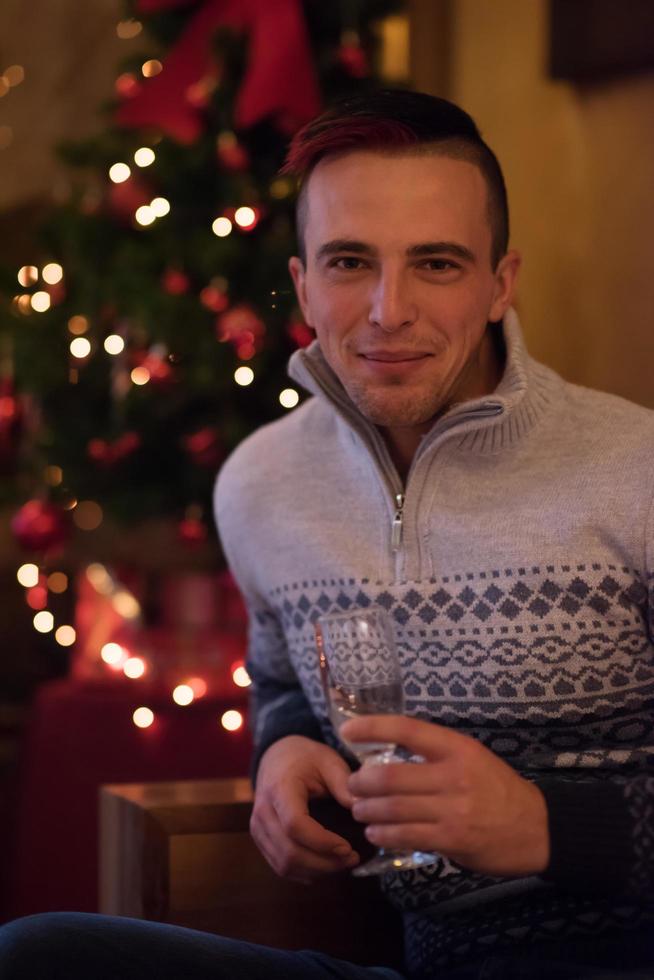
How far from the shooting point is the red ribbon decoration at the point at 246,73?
250cm

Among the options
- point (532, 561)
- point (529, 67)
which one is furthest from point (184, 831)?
point (529, 67)

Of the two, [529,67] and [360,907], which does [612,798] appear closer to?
[360,907]

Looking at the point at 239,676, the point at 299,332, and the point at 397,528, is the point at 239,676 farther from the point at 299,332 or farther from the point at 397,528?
the point at 397,528

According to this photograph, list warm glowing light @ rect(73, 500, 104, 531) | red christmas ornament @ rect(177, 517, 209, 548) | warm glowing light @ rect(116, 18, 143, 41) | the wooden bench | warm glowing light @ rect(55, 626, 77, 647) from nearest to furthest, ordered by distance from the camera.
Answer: the wooden bench, red christmas ornament @ rect(177, 517, 209, 548), warm glowing light @ rect(55, 626, 77, 647), warm glowing light @ rect(116, 18, 143, 41), warm glowing light @ rect(73, 500, 104, 531)

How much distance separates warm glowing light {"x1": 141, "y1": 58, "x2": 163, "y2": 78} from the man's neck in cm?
156

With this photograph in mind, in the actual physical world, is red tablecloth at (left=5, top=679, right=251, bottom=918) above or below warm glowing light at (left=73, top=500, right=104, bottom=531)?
below

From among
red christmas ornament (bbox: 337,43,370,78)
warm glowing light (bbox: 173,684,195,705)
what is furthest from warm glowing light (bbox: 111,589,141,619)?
red christmas ornament (bbox: 337,43,370,78)

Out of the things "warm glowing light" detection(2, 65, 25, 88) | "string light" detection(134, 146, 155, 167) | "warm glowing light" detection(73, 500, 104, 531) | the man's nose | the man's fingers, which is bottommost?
the man's fingers

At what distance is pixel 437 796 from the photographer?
1090 millimetres

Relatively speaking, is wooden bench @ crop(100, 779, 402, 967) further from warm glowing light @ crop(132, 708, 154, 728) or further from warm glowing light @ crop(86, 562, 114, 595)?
warm glowing light @ crop(86, 562, 114, 595)

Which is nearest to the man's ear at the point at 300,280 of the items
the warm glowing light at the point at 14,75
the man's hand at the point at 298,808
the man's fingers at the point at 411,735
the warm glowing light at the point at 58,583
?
the man's hand at the point at 298,808

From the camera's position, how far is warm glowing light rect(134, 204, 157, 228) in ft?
8.95

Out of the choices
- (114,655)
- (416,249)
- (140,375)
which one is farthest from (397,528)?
(114,655)

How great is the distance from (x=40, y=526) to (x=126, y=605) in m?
0.46
